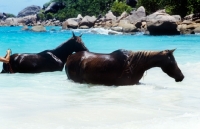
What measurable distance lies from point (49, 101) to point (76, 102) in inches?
18.3

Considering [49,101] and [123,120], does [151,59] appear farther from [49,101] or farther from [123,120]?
[123,120]

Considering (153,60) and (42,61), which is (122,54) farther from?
(42,61)

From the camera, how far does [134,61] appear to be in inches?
304

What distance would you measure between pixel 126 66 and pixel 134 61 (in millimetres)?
194

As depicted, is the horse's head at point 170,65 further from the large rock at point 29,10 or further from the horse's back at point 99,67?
the large rock at point 29,10

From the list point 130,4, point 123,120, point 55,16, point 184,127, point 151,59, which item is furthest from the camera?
point 55,16

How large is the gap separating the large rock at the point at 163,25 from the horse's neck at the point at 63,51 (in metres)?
24.9

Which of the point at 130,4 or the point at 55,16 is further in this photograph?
the point at 55,16

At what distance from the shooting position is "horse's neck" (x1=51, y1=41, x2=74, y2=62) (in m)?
10.2

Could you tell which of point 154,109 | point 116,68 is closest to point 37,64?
point 116,68

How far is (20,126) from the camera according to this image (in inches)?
179

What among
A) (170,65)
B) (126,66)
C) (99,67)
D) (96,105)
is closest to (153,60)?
(170,65)

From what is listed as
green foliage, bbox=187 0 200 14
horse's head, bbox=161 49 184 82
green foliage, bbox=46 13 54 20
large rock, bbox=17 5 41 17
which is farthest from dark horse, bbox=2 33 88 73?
large rock, bbox=17 5 41 17

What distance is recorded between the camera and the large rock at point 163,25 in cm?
3419
